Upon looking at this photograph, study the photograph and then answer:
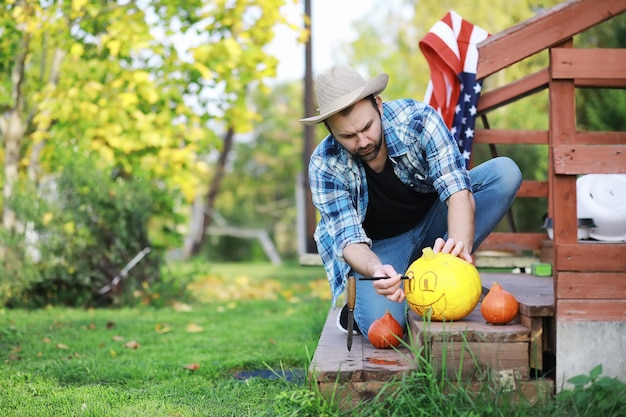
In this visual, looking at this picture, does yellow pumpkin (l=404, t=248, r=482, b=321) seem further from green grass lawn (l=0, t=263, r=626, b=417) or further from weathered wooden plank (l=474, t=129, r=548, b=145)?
weathered wooden plank (l=474, t=129, r=548, b=145)

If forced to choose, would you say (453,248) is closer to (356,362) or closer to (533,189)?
(356,362)

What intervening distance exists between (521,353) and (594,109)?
827cm

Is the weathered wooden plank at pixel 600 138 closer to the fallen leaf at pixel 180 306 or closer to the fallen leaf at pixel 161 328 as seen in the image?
the fallen leaf at pixel 161 328

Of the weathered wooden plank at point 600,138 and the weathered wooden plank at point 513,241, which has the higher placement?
the weathered wooden plank at point 600,138

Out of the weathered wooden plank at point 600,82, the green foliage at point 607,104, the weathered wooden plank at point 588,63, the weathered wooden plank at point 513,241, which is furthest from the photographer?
the green foliage at point 607,104

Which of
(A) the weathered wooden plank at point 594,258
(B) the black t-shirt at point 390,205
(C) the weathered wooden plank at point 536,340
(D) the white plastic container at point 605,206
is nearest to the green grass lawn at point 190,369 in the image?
(C) the weathered wooden plank at point 536,340

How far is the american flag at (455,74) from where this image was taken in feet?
14.3

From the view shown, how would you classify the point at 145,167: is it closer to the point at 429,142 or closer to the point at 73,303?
the point at 73,303

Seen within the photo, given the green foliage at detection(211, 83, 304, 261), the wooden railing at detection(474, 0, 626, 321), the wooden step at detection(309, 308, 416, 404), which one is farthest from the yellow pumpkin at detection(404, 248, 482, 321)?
the green foliage at detection(211, 83, 304, 261)

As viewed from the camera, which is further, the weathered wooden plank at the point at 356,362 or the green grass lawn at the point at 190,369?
the weathered wooden plank at the point at 356,362

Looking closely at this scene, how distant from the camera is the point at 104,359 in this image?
12.9 feet

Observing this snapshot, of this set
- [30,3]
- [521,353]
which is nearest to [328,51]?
[30,3]

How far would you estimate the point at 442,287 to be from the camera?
2836 millimetres

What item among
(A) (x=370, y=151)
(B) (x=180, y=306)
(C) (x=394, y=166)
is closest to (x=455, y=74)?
(C) (x=394, y=166)
